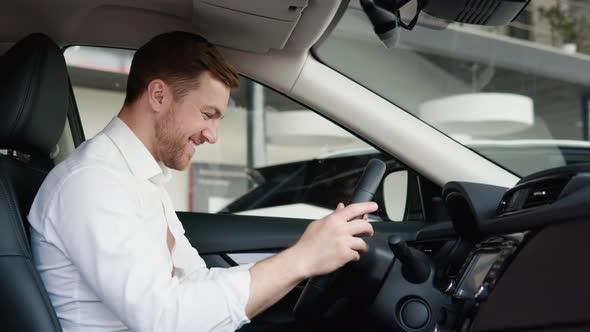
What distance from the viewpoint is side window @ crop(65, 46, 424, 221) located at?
7.72 feet

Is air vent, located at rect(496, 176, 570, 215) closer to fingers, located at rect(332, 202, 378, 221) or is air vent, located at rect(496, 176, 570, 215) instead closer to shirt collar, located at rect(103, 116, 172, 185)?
fingers, located at rect(332, 202, 378, 221)

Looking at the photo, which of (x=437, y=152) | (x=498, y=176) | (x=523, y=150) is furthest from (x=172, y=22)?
(x=523, y=150)

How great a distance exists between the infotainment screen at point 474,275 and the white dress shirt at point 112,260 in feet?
1.34

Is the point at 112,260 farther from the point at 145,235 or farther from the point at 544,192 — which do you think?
the point at 544,192

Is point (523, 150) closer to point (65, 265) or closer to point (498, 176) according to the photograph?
point (498, 176)

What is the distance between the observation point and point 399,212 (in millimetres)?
2389

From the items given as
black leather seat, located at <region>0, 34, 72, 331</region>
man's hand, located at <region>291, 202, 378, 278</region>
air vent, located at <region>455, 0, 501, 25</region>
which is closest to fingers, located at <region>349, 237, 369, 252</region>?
man's hand, located at <region>291, 202, 378, 278</region>

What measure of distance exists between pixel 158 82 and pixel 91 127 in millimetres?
1056

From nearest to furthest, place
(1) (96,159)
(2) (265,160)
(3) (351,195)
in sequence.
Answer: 1. (1) (96,159)
2. (3) (351,195)
3. (2) (265,160)

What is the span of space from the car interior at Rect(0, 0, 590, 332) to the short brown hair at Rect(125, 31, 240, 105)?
0.53 feet

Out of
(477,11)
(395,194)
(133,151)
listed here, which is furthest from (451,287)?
(395,194)

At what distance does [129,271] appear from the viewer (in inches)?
49.4

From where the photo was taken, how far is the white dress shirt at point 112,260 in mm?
1263

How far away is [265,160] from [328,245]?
4.08m
